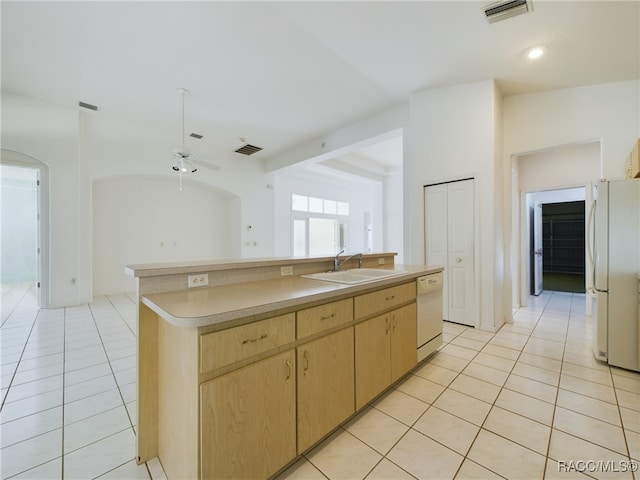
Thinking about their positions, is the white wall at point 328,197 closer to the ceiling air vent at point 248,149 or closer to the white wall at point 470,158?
the ceiling air vent at point 248,149

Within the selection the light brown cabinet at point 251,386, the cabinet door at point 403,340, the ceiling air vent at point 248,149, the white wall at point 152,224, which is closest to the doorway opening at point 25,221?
the white wall at point 152,224

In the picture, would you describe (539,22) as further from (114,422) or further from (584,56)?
(114,422)

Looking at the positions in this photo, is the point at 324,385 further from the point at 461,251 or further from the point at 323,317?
the point at 461,251

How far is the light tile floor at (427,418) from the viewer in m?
1.42

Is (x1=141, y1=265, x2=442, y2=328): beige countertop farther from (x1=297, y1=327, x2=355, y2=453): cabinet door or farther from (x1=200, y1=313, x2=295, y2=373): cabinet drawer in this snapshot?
(x1=297, y1=327, x2=355, y2=453): cabinet door

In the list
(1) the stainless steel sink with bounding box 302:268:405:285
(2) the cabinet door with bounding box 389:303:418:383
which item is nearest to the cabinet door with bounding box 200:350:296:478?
(1) the stainless steel sink with bounding box 302:268:405:285

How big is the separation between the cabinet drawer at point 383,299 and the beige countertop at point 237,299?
2.4 inches

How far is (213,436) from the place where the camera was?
1.07m

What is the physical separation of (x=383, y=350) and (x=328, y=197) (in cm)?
799

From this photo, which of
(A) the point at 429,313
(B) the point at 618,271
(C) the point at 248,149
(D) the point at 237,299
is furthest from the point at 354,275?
(C) the point at 248,149

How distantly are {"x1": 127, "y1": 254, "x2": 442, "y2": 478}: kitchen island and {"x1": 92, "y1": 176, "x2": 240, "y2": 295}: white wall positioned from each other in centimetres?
532

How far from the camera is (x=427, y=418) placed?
1.81 metres

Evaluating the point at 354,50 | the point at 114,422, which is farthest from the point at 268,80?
the point at 114,422

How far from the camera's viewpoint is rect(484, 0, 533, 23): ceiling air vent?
2.36 m
